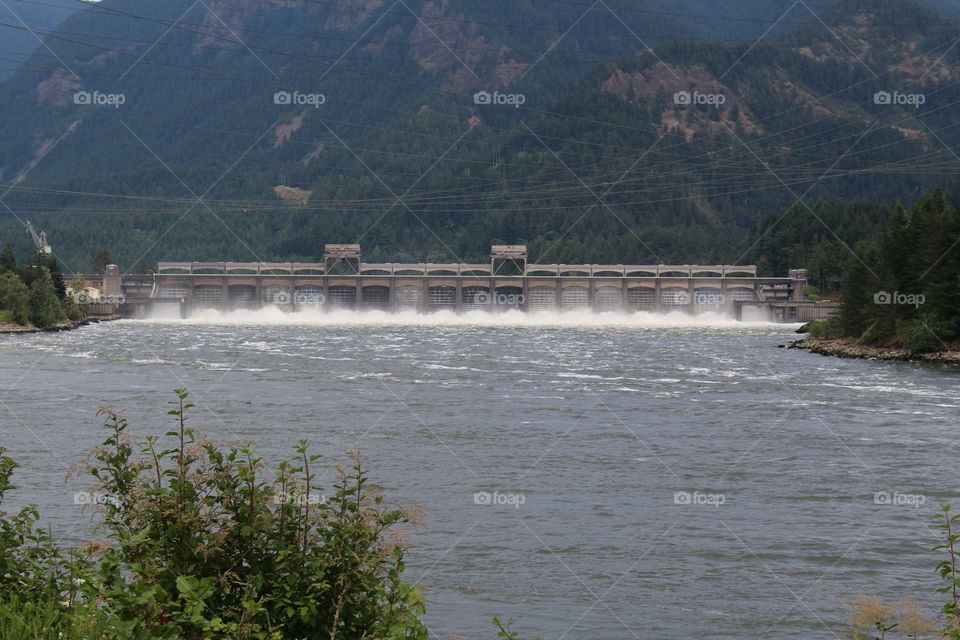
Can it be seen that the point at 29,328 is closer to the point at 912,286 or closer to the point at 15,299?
the point at 15,299

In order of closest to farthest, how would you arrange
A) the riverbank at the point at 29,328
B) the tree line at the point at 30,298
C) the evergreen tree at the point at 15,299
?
the riverbank at the point at 29,328 < the evergreen tree at the point at 15,299 < the tree line at the point at 30,298

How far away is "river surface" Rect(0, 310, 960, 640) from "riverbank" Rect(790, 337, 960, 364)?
531 cm

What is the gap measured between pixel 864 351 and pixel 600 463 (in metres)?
72.2

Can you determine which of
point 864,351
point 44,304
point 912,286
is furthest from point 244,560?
point 44,304

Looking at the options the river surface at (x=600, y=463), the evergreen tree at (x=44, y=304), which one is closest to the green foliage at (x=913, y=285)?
the river surface at (x=600, y=463)

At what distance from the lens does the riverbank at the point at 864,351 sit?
94812 millimetres

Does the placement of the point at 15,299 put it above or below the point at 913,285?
below

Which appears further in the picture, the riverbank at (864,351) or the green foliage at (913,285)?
the green foliage at (913,285)

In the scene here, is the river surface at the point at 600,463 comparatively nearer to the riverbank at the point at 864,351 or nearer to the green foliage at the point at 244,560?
the riverbank at the point at 864,351

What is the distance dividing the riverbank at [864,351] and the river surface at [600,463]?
5305 mm

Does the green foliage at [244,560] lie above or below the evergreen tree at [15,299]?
below

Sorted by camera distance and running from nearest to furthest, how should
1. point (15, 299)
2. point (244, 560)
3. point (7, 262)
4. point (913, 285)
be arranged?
point (244, 560) < point (913, 285) < point (15, 299) < point (7, 262)

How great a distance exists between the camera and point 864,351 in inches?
4124

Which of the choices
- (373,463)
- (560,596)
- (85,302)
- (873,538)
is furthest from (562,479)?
(85,302)
